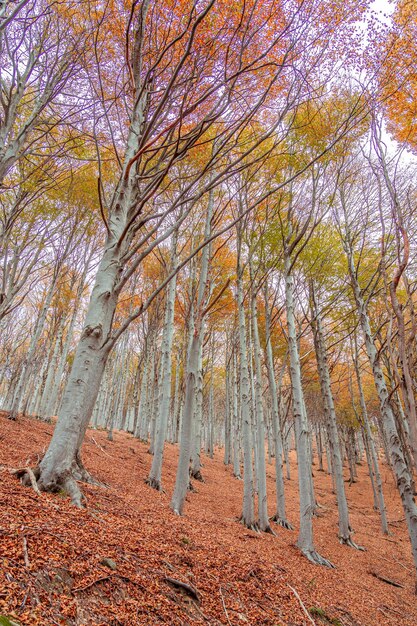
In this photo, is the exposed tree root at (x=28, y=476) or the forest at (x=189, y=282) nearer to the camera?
the forest at (x=189, y=282)

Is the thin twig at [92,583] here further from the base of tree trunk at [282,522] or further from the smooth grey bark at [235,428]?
the smooth grey bark at [235,428]

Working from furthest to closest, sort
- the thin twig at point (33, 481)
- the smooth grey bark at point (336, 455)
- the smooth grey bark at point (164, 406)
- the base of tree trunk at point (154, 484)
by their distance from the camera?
the smooth grey bark at point (336, 455)
the smooth grey bark at point (164, 406)
the base of tree trunk at point (154, 484)
the thin twig at point (33, 481)

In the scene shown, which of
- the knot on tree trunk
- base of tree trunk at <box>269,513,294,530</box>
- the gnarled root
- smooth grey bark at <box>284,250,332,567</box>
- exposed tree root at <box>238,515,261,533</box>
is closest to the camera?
the gnarled root

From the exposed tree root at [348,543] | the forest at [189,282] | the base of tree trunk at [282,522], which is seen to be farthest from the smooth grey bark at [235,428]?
the exposed tree root at [348,543]

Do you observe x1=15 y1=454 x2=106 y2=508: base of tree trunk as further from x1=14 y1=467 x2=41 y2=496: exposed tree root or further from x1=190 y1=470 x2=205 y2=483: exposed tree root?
x1=190 y1=470 x2=205 y2=483: exposed tree root

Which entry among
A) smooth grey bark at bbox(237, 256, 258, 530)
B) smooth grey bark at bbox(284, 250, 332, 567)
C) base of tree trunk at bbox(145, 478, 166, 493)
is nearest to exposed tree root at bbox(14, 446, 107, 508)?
smooth grey bark at bbox(237, 256, 258, 530)

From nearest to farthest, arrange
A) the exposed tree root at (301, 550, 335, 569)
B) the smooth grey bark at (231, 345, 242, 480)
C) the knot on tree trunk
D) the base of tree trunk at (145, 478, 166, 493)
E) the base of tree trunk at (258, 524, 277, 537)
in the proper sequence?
the knot on tree trunk, the exposed tree root at (301, 550, 335, 569), the base of tree trunk at (258, 524, 277, 537), the base of tree trunk at (145, 478, 166, 493), the smooth grey bark at (231, 345, 242, 480)

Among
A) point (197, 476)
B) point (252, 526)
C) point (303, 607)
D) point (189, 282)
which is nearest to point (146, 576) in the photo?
point (303, 607)

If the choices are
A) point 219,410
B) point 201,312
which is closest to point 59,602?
point 201,312

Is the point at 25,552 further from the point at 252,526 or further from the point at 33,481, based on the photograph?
the point at 252,526

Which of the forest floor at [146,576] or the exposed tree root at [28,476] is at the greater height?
the exposed tree root at [28,476]

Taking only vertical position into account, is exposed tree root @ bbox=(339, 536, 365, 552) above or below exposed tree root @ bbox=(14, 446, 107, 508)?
below

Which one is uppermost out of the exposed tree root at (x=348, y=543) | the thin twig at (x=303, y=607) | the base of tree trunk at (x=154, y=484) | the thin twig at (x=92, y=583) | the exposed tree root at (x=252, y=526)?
the thin twig at (x=92, y=583)

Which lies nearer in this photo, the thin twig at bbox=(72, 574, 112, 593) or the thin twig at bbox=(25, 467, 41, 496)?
the thin twig at bbox=(72, 574, 112, 593)
